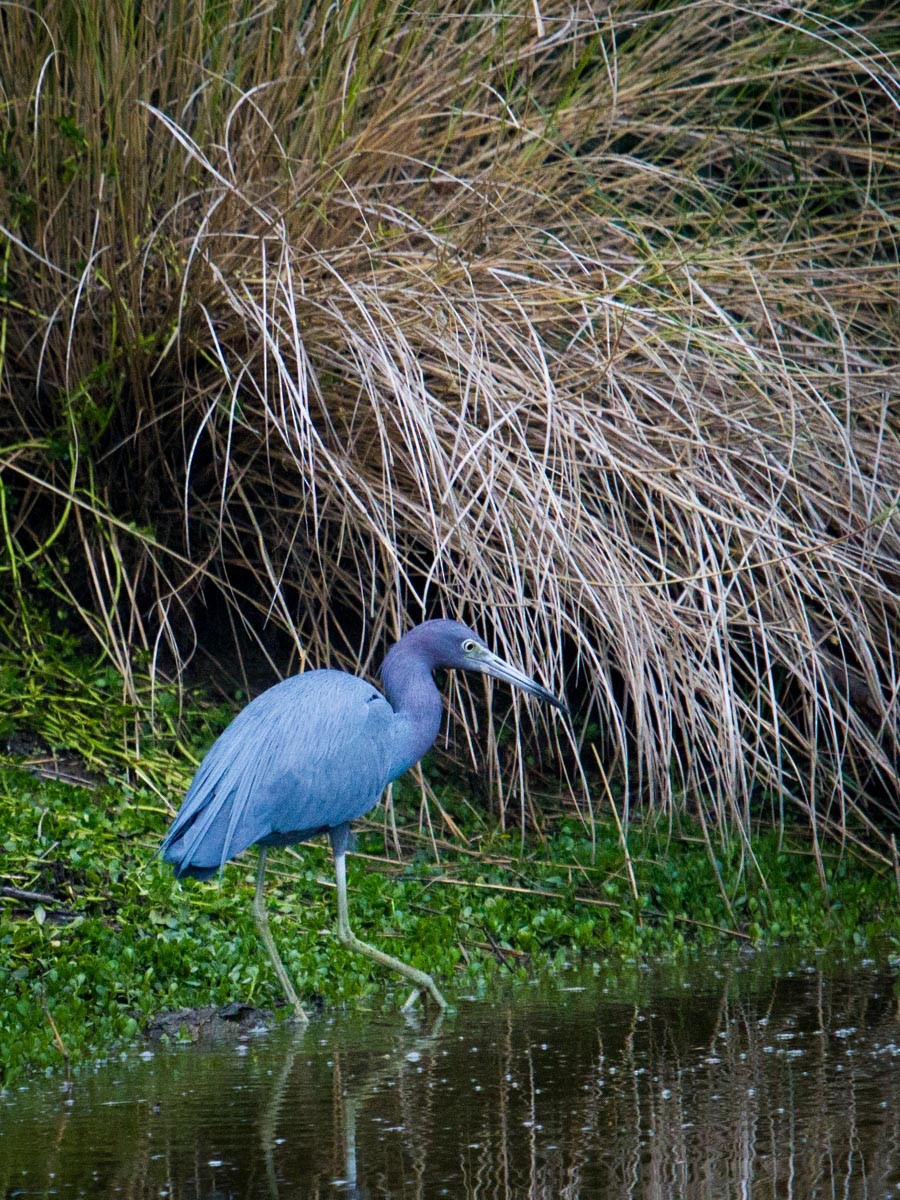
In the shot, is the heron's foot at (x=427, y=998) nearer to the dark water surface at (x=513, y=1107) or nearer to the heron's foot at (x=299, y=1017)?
the dark water surface at (x=513, y=1107)

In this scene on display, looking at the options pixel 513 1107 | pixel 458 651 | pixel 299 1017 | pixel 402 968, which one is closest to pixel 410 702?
Result: pixel 458 651

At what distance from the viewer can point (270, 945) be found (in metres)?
4.62

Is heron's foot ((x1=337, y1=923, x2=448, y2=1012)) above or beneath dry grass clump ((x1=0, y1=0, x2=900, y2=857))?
beneath

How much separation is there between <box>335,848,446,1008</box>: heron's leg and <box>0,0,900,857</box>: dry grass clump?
1.17m

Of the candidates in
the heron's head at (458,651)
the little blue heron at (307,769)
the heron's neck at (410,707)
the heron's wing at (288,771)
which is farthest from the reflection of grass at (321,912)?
the heron's head at (458,651)

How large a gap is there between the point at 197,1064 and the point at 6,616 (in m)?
2.89

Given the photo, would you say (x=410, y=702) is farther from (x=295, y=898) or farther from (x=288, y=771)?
(x=295, y=898)

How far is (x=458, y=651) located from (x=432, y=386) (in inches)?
51.3

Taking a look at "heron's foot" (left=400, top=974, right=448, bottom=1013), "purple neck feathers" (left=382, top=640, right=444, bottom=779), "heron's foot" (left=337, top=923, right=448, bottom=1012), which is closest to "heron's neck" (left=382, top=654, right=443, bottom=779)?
"purple neck feathers" (left=382, top=640, right=444, bottom=779)

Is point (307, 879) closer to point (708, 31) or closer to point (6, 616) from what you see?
point (6, 616)

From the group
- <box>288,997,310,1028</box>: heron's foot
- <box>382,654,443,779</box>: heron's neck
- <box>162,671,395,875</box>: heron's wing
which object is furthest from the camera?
<box>382,654,443,779</box>: heron's neck

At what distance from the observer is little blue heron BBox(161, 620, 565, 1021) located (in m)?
4.56

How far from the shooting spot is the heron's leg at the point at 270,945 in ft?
14.7

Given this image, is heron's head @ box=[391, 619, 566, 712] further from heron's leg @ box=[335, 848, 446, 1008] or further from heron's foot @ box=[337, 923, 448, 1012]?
heron's foot @ box=[337, 923, 448, 1012]
